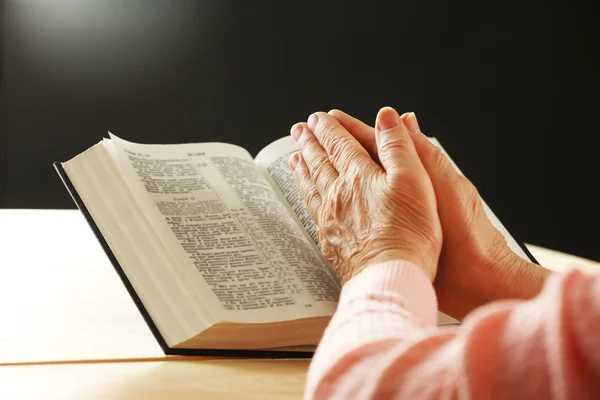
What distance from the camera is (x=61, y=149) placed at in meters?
2.47

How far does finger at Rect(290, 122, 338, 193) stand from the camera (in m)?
0.86

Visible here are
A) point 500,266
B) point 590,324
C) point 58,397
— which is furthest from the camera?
point 500,266

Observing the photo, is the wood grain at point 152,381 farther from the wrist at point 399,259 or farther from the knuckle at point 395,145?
the knuckle at point 395,145

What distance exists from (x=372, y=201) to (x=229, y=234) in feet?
0.53

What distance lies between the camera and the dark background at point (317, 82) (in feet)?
7.98

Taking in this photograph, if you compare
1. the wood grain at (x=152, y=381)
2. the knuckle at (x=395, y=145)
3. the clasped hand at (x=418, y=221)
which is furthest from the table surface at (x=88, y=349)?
the knuckle at (x=395, y=145)

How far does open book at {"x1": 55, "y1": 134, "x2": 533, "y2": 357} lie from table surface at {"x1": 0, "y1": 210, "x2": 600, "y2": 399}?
0.03 m

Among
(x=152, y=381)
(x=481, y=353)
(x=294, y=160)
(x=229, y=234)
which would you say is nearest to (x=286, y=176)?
(x=294, y=160)

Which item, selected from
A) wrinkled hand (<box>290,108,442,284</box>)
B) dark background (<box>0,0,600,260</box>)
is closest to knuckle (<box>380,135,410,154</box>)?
wrinkled hand (<box>290,108,442,284</box>)

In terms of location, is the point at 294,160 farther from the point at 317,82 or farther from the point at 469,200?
the point at 317,82

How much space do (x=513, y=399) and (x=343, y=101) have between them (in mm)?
2283

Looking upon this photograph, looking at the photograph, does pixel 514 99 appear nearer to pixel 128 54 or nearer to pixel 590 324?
pixel 128 54

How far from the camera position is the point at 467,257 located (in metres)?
0.77

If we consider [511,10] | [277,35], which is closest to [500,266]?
[277,35]
